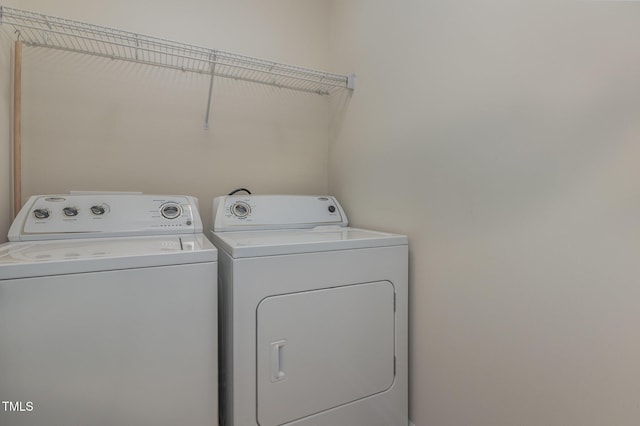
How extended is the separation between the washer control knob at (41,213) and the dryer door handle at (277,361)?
3.76 ft

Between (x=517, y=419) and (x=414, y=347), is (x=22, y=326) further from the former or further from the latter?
(x=517, y=419)

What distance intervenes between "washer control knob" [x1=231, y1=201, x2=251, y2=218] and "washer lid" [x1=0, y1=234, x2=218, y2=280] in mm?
396

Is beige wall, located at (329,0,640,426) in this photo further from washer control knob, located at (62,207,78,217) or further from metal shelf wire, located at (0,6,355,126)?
washer control knob, located at (62,207,78,217)

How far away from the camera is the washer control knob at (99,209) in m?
1.38

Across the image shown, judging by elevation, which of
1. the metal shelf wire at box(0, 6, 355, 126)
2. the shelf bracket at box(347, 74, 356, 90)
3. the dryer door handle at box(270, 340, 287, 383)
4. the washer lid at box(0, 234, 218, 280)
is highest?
the metal shelf wire at box(0, 6, 355, 126)

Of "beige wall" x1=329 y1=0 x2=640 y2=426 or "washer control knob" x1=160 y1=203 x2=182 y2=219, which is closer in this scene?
"beige wall" x1=329 y1=0 x2=640 y2=426

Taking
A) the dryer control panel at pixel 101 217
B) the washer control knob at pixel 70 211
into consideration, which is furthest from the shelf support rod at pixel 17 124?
the washer control knob at pixel 70 211

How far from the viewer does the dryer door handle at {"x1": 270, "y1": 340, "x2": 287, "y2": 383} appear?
1133 millimetres

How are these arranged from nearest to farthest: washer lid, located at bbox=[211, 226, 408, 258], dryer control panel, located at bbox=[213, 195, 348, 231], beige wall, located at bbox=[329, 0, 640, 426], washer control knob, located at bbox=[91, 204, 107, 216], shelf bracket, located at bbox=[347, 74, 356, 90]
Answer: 1. beige wall, located at bbox=[329, 0, 640, 426]
2. washer lid, located at bbox=[211, 226, 408, 258]
3. washer control knob, located at bbox=[91, 204, 107, 216]
4. dryer control panel, located at bbox=[213, 195, 348, 231]
5. shelf bracket, located at bbox=[347, 74, 356, 90]

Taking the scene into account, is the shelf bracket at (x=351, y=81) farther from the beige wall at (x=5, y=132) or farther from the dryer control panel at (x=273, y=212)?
the beige wall at (x=5, y=132)

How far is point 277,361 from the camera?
3.74ft

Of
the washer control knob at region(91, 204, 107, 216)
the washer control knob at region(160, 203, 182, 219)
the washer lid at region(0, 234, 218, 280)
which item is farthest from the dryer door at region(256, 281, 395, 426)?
the washer control knob at region(91, 204, 107, 216)

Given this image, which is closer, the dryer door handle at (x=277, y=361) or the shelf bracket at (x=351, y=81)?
the dryer door handle at (x=277, y=361)

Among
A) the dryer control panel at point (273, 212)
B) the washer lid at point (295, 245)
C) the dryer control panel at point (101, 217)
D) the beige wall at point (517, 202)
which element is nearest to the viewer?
the beige wall at point (517, 202)
